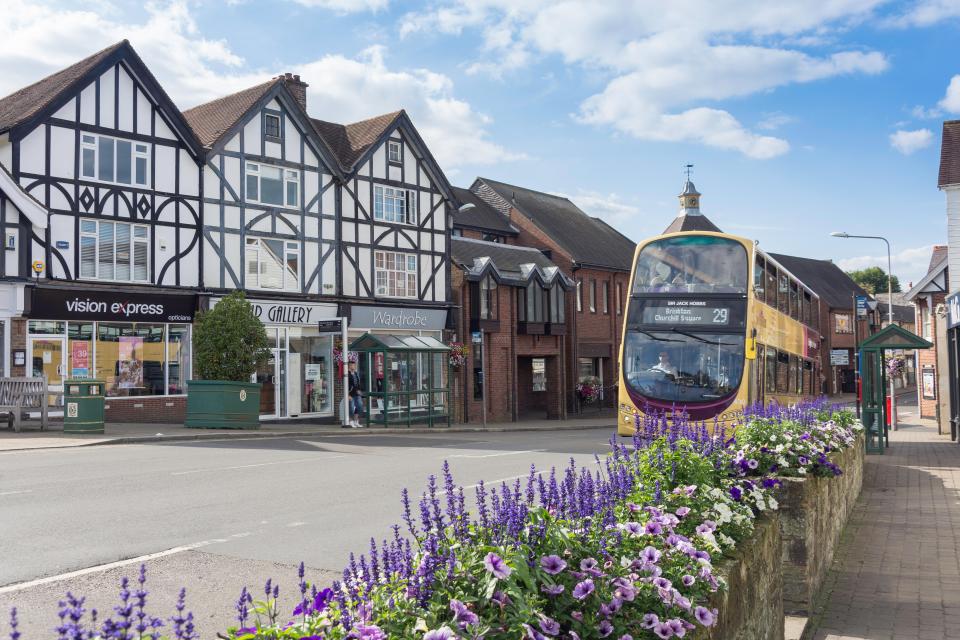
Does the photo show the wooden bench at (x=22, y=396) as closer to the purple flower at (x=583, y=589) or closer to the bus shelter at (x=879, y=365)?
the bus shelter at (x=879, y=365)

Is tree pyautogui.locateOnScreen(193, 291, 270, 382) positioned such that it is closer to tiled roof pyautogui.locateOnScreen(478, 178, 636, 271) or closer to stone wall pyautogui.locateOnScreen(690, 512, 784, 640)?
stone wall pyautogui.locateOnScreen(690, 512, 784, 640)

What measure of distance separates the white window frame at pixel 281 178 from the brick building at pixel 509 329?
8.06 meters

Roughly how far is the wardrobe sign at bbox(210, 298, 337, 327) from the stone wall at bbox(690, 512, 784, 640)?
2354 cm

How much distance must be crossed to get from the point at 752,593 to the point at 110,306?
2269cm

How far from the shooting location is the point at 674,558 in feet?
12.5

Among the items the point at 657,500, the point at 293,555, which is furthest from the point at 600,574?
the point at 293,555

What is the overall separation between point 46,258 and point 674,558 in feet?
74.9

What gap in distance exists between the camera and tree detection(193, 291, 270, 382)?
23.4 meters

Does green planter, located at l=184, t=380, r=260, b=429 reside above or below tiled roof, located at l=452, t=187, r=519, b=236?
below

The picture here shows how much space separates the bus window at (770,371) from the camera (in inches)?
683

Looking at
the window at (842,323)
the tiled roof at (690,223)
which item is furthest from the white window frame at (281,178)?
the window at (842,323)

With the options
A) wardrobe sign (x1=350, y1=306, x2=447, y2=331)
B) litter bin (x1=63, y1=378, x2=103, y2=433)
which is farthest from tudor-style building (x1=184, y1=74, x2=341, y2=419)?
litter bin (x1=63, y1=378, x2=103, y2=433)

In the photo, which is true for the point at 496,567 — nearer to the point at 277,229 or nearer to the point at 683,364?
the point at 683,364

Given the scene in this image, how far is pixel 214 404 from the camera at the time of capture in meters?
22.5
